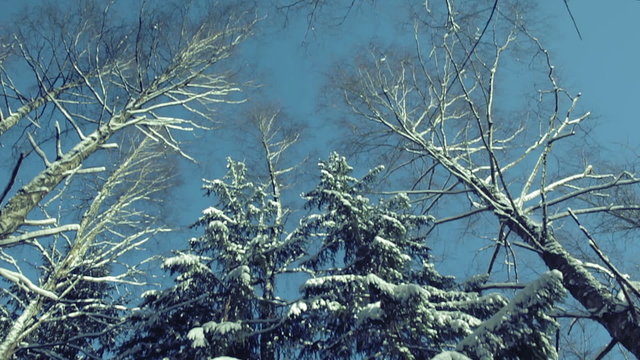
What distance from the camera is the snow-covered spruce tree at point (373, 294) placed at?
17.5 ft

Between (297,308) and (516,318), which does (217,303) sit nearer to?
(297,308)

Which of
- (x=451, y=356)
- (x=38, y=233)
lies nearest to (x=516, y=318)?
(x=451, y=356)

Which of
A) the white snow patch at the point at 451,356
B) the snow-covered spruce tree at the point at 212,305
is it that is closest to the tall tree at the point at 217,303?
the snow-covered spruce tree at the point at 212,305

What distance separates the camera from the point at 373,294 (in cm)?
564

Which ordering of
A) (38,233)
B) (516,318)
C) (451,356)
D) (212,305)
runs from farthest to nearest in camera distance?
(212,305)
(516,318)
(451,356)
(38,233)

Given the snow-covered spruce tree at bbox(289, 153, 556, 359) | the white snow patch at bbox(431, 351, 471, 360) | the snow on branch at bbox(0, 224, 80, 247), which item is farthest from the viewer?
the snow-covered spruce tree at bbox(289, 153, 556, 359)

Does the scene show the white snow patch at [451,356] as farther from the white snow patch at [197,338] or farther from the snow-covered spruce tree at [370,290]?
the white snow patch at [197,338]

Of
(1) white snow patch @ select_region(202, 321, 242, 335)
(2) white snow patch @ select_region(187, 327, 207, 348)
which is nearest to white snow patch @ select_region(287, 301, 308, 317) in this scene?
(1) white snow patch @ select_region(202, 321, 242, 335)

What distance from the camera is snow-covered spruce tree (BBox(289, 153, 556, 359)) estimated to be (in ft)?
17.5

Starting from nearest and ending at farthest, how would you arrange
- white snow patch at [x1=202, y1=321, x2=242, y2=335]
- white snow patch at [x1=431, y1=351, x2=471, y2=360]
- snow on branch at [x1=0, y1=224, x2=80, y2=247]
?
snow on branch at [x1=0, y1=224, x2=80, y2=247] < white snow patch at [x1=431, y1=351, x2=471, y2=360] < white snow patch at [x1=202, y1=321, x2=242, y2=335]

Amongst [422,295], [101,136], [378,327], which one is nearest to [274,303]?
[378,327]

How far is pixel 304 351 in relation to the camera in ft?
21.4

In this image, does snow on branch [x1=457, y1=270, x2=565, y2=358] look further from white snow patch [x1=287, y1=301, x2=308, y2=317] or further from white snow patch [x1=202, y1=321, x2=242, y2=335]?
white snow patch [x1=202, y1=321, x2=242, y2=335]

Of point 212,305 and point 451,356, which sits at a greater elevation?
point 212,305
